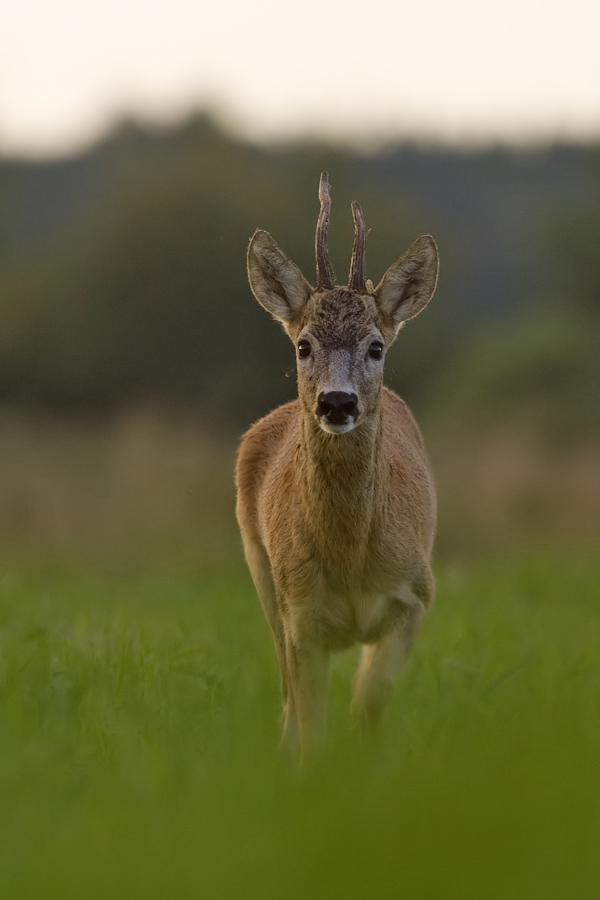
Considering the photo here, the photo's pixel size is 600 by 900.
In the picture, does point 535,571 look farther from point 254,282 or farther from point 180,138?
point 180,138

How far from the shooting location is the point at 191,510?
21609mm

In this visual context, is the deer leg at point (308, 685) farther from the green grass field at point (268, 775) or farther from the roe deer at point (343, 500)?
the green grass field at point (268, 775)

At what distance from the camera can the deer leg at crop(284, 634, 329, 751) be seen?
6535 millimetres

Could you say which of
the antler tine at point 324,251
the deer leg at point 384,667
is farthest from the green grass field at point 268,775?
the antler tine at point 324,251

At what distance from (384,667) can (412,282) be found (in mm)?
2101

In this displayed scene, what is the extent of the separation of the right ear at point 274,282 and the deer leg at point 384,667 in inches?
65.8

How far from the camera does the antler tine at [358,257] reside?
7191 mm

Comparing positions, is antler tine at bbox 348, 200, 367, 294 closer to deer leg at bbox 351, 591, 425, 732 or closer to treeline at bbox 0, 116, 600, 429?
deer leg at bbox 351, 591, 425, 732

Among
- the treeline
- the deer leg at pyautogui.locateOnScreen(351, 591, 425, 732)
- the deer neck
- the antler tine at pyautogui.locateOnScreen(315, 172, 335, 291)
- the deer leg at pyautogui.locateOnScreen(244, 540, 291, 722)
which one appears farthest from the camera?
the treeline

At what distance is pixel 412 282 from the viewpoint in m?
7.63

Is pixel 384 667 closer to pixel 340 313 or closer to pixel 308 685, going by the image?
pixel 308 685

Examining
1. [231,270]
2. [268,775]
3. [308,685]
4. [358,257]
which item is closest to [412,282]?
[358,257]

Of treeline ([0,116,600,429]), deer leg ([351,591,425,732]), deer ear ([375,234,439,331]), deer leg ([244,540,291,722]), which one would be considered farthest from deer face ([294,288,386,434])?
treeline ([0,116,600,429])

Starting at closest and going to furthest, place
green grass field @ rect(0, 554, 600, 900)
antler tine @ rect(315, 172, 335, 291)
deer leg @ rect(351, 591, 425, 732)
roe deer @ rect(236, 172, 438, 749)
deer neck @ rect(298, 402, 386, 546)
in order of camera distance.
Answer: green grass field @ rect(0, 554, 600, 900) < deer leg @ rect(351, 591, 425, 732) < roe deer @ rect(236, 172, 438, 749) < deer neck @ rect(298, 402, 386, 546) < antler tine @ rect(315, 172, 335, 291)
